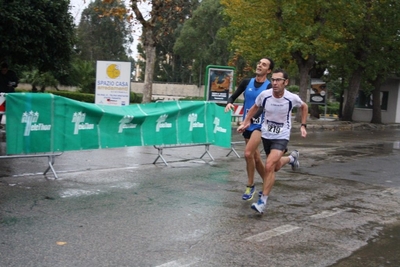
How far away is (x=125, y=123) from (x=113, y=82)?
9.53 metres

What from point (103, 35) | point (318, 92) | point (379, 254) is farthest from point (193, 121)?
point (103, 35)

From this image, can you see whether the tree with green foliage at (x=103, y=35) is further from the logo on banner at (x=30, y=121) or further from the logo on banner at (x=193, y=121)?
the logo on banner at (x=30, y=121)

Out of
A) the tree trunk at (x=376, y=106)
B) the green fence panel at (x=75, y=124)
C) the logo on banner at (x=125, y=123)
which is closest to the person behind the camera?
the green fence panel at (x=75, y=124)

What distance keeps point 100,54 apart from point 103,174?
70401mm

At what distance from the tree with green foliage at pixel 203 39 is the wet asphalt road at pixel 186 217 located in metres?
56.9

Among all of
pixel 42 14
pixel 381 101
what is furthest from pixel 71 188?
pixel 381 101

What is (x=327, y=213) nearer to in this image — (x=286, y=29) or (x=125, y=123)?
(x=125, y=123)

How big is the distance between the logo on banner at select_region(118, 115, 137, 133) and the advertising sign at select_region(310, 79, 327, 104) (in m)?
22.0

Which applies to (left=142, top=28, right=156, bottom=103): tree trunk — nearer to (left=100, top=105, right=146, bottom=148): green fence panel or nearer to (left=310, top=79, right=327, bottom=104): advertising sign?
(left=310, top=79, right=327, bottom=104): advertising sign

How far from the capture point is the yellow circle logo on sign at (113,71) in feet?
65.7

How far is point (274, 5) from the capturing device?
2711 centimetres

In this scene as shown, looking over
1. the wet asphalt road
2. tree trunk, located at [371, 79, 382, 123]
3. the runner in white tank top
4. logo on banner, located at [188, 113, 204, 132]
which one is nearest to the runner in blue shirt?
the runner in white tank top

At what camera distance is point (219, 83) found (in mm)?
22094

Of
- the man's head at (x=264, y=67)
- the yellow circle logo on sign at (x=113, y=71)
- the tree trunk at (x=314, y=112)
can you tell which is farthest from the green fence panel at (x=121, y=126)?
the tree trunk at (x=314, y=112)
